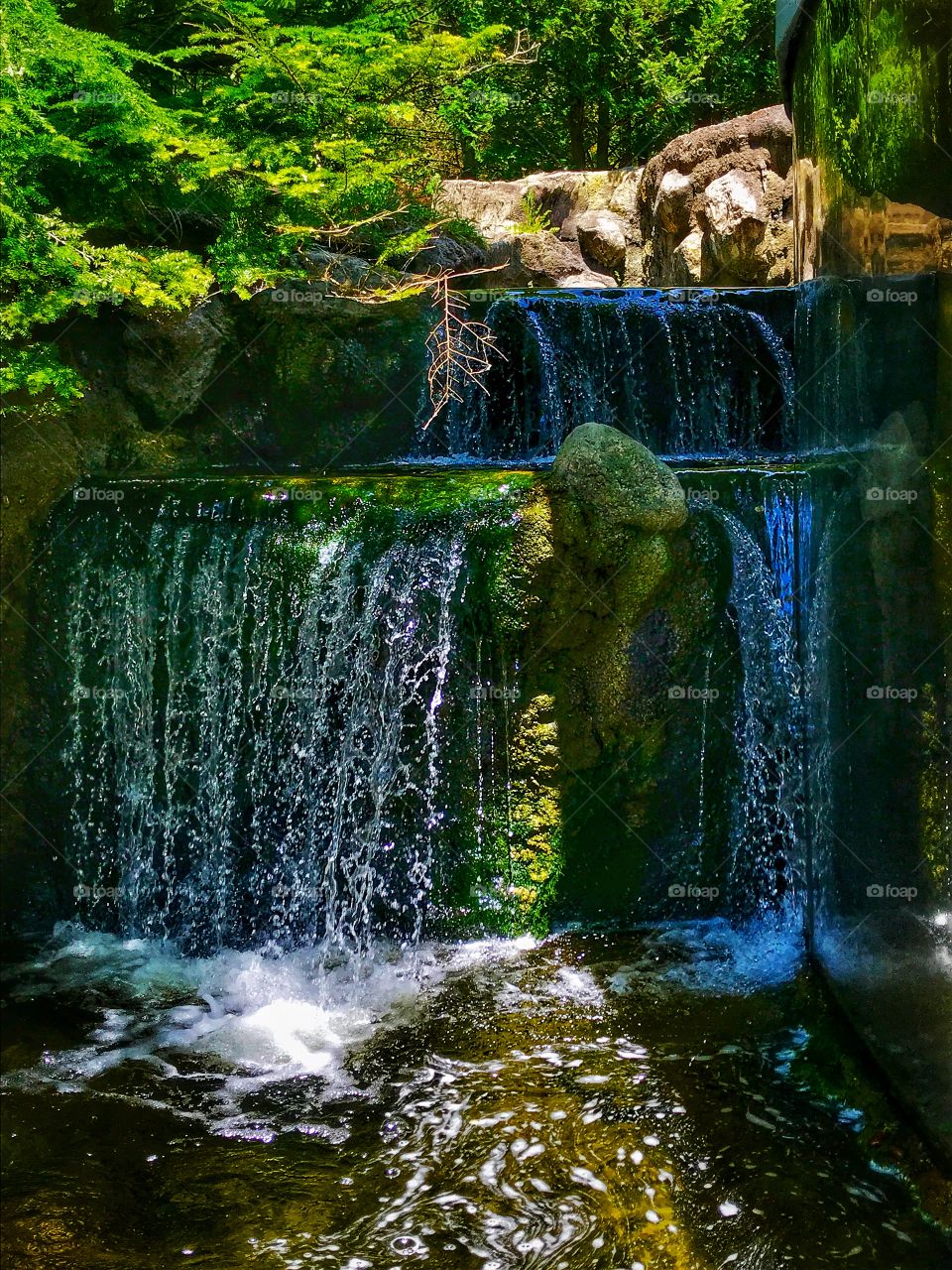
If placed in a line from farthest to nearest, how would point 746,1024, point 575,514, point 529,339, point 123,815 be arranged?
point 529,339 → point 123,815 → point 575,514 → point 746,1024

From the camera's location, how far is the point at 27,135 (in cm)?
605

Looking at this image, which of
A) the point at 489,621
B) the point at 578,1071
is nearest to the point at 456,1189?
the point at 578,1071

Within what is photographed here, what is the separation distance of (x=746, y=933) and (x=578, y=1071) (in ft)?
5.01

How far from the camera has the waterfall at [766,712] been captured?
17.9 ft

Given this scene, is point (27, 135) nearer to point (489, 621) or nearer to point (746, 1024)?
point (489, 621)
